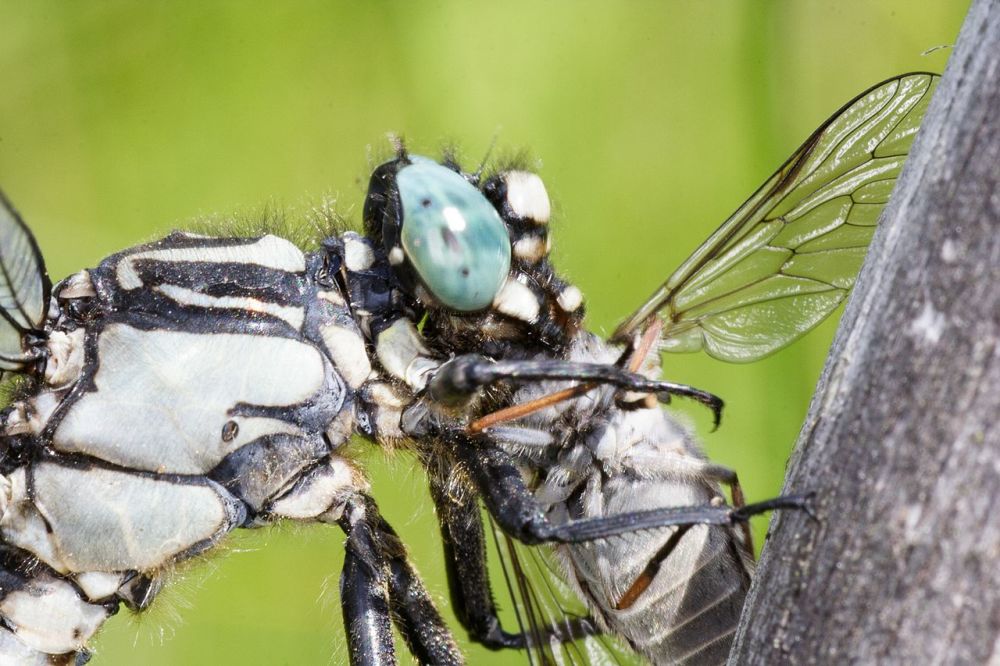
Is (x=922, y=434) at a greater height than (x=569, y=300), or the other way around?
(x=569, y=300)

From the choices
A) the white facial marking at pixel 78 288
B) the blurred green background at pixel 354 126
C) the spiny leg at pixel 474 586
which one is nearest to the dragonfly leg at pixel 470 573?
the spiny leg at pixel 474 586

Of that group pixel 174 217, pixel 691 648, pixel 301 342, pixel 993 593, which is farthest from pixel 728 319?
pixel 174 217

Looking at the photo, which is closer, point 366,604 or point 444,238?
point 444,238

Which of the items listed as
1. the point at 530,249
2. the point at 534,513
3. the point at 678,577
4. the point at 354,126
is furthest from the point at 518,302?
the point at 354,126

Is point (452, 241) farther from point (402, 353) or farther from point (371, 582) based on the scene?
point (371, 582)

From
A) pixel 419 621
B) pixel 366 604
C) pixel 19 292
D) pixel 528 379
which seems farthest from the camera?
pixel 419 621

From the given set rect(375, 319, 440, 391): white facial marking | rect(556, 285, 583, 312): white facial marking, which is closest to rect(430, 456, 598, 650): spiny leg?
rect(375, 319, 440, 391): white facial marking
